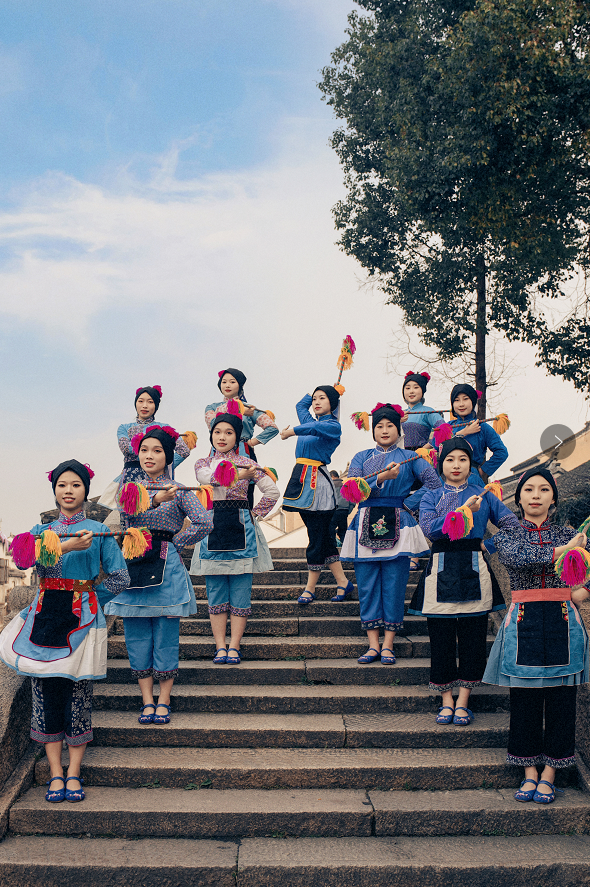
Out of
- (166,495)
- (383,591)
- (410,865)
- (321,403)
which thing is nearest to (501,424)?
(321,403)

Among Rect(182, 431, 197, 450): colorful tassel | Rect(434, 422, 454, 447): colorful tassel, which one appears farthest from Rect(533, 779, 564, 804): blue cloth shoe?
Rect(182, 431, 197, 450): colorful tassel

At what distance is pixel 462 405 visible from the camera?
5.85m

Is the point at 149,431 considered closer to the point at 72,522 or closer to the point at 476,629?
the point at 72,522

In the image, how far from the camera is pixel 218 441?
5.16 metres

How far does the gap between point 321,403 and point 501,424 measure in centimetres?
157

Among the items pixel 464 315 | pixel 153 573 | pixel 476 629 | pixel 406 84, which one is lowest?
pixel 476 629

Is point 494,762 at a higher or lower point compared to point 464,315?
lower

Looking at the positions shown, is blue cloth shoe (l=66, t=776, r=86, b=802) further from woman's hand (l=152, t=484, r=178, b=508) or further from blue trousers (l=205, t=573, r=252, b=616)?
woman's hand (l=152, t=484, r=178, b=508)

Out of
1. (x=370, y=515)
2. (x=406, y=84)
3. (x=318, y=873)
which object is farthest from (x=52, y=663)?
(x=406, y=84)

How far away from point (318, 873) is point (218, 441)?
2851 mm

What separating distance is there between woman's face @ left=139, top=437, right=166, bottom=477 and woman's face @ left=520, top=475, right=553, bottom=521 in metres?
2.35

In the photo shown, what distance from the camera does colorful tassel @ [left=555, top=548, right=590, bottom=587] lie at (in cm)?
373

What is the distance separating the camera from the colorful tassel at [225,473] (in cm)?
486

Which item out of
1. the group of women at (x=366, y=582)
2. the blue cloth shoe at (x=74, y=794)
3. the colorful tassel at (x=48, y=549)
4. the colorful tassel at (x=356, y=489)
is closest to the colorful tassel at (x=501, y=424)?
the group of women at (x=366, y=582)
